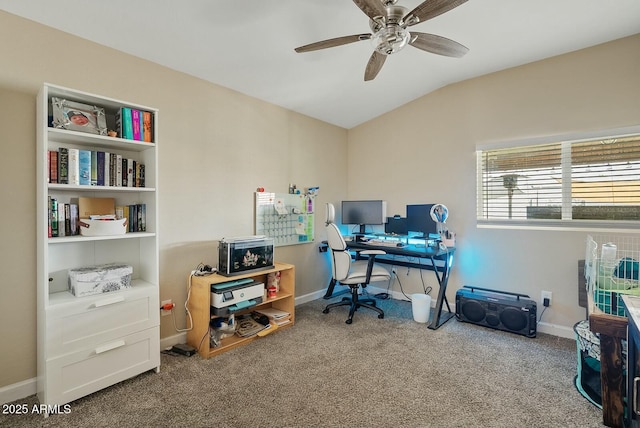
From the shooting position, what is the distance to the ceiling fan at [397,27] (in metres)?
1.51

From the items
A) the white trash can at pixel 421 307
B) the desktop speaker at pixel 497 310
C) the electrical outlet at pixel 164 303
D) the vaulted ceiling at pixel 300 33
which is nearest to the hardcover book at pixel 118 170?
the vaulted ceiling at pixel 300 33

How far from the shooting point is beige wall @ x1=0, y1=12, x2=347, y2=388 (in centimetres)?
181

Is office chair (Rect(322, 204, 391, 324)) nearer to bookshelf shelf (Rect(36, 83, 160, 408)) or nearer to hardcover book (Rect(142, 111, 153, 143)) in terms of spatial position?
bookshelf shelf (Rect(36, 83, 160, 408))

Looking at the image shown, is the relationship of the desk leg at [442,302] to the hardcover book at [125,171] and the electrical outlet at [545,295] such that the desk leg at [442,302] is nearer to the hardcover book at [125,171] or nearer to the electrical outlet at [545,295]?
the electrical outlet at [545,295]

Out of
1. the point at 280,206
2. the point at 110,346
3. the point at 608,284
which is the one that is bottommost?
the point at 110,346

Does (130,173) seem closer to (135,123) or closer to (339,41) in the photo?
(135,123)

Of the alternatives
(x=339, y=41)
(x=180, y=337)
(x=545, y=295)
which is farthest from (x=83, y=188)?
(x=545, y=295)

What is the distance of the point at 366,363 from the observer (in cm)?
226

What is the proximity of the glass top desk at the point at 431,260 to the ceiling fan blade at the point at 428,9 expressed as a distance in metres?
2.02

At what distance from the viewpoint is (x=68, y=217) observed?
187 centimetres

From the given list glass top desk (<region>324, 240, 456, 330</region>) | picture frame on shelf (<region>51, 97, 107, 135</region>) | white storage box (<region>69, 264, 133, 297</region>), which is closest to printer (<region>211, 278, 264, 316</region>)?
white storage box (<region>69, 264, 133, 297</region>)

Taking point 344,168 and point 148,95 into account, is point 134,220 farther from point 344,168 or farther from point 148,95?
point 344,168

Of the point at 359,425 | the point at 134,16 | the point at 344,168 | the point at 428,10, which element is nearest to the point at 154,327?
the point at 359,425

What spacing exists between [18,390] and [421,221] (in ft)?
12.0
